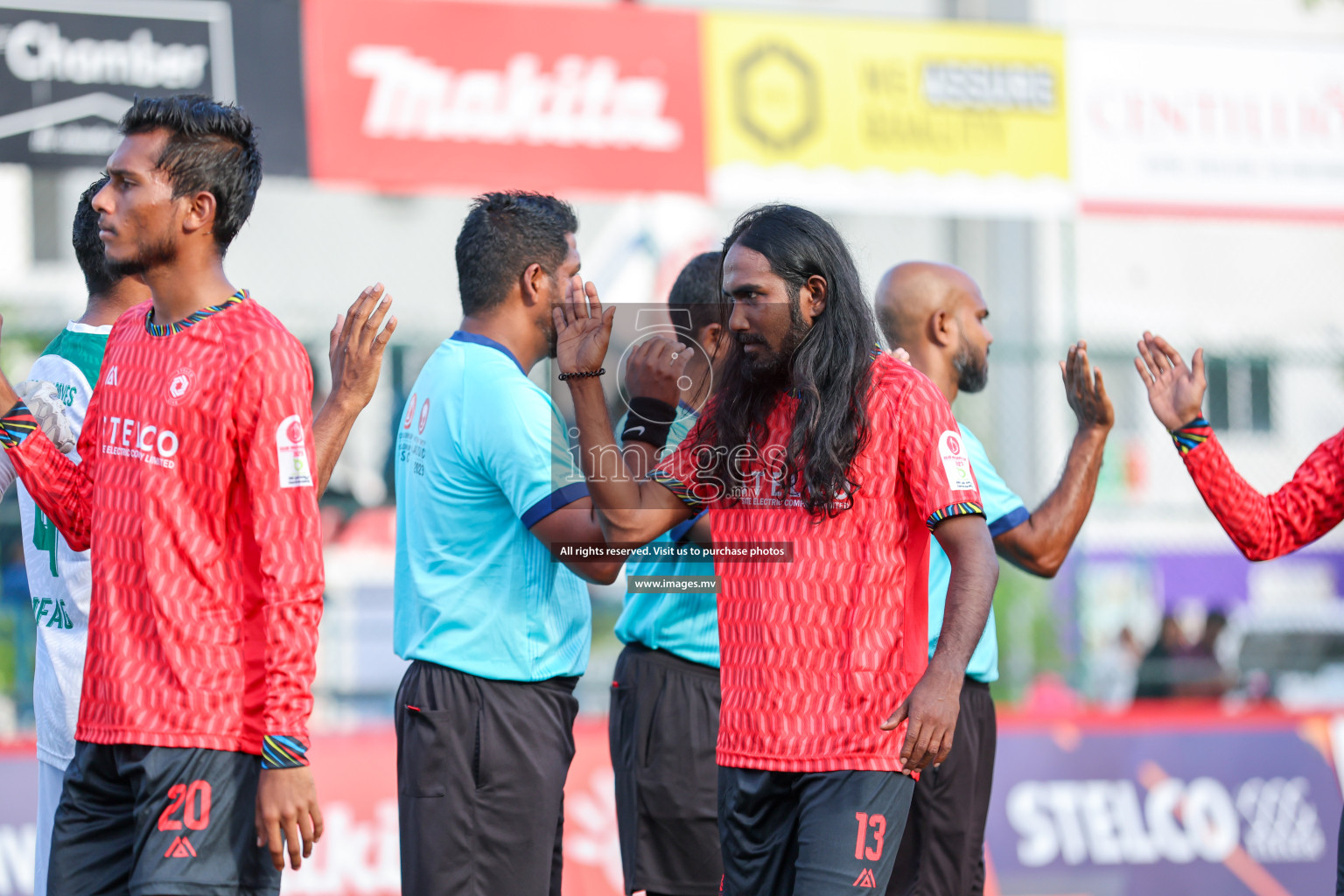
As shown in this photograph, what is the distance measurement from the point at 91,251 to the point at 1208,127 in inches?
248

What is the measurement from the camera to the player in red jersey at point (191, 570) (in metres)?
2.52

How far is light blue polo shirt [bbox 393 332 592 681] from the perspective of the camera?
3387 mm

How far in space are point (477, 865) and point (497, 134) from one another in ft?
15.1

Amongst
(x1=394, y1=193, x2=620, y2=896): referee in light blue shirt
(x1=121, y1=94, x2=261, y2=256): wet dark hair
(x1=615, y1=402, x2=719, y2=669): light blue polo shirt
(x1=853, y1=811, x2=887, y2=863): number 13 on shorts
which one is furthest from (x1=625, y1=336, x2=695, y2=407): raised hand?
(x1=853, y1=811, x2=887, y2=863): number 13 on shorts

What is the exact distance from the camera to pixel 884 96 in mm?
7445

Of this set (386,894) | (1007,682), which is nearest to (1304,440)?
(1007,682)

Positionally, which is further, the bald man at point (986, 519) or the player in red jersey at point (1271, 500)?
the bald man at point (986, 519)

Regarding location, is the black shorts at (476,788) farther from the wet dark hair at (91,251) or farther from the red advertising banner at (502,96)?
the red advertising banner at (502,96)

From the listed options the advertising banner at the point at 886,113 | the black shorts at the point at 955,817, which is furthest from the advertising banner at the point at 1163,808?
the advertising banner at the point at 886,113

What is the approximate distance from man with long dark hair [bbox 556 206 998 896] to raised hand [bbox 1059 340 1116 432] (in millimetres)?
1201

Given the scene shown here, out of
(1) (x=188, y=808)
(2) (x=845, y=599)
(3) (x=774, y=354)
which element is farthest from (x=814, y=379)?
(1) (x=188, y=808)

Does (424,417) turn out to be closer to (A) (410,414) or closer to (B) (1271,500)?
(A) (410,414)

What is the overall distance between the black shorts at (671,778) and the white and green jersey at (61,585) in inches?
61.1

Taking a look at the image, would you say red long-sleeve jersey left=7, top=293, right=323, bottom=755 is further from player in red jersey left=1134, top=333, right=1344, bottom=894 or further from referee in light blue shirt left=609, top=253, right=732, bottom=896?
player in red jersey left=1134, top=333, right=1344, bottom=894
